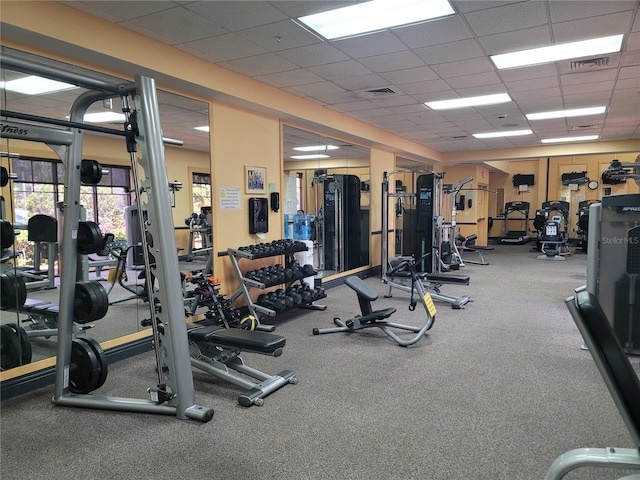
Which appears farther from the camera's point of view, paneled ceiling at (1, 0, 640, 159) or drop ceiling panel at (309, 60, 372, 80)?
drop ceiling panel at (309, 60, 372, 80)

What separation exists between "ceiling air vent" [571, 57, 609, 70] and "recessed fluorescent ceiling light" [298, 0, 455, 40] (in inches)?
76.3

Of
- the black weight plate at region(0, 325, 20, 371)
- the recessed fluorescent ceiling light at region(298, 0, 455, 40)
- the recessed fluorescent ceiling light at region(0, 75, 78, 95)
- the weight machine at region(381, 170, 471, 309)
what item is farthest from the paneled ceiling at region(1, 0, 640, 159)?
the black weight plate at region(0, 325, 20, 371)

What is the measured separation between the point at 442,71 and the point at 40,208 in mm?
3974

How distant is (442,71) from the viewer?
449 cm

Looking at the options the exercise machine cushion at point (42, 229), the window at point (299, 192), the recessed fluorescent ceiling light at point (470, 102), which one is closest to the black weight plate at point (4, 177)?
the exercise machine cushion at point (42, 229)

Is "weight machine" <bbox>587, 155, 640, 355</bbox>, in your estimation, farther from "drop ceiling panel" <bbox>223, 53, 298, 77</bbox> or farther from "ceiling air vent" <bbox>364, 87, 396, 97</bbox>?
"drop ceiling panel" <bbox>223, 53, 298, 77</bbox>

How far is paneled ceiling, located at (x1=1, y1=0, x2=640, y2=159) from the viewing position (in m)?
3.08

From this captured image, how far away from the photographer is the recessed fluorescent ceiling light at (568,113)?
624cm

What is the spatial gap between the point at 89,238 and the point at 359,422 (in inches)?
81.5

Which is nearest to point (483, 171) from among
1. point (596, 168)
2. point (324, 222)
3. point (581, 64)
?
point (596, 168)

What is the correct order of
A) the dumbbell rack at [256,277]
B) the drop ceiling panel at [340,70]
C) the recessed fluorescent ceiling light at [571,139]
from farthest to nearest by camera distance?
1. the recessed fluorescent ceiling light at [571,139]
2. the dumbbell rack at [256,277]
3. the drop ceiling panel at [340,70]

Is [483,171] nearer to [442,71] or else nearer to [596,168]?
[596,168]

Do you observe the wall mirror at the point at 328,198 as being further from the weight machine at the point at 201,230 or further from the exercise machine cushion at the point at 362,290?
the exercise machine cushion at the point at 362,290

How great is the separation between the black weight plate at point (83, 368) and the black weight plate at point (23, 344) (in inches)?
19.3
